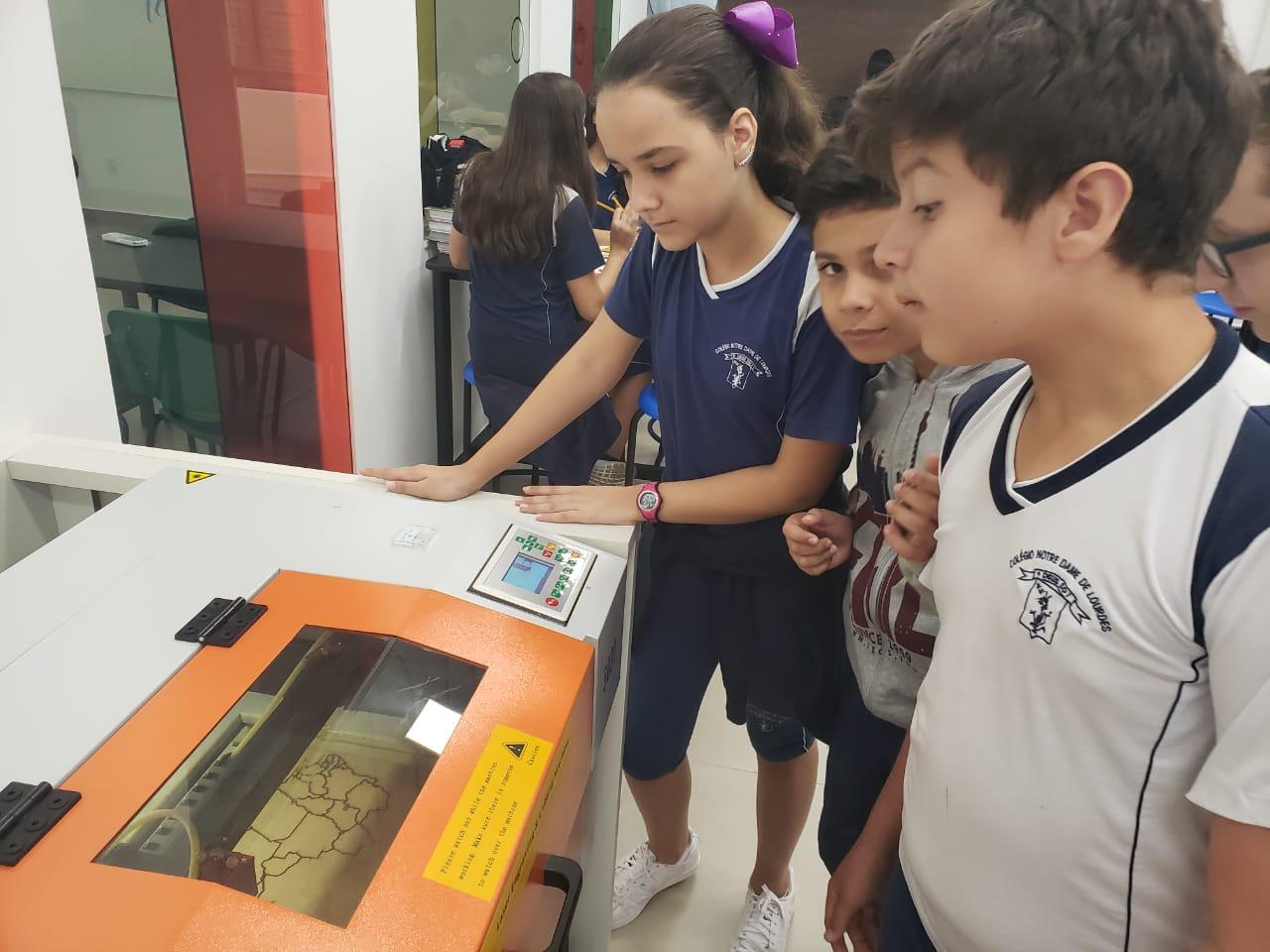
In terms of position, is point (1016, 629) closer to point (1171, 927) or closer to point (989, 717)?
point (989, 717)

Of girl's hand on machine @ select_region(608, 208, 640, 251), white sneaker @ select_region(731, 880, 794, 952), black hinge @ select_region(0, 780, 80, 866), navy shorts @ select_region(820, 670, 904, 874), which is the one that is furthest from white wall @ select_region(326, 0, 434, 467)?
black hinge @ select_region(0, 780, 80, 866)

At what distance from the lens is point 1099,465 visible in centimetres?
56

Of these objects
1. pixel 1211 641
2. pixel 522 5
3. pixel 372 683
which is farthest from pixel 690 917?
pixel 522 5

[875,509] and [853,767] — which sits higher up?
[875,509]

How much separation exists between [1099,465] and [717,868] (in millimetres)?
1337

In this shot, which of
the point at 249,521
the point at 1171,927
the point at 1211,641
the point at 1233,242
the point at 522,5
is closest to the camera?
the point at 1211,641

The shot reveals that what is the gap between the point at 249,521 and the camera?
92 cm

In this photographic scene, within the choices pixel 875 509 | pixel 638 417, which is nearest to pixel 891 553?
pixel 875 509

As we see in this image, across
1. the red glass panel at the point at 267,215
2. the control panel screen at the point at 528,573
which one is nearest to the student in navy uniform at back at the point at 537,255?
the red glass panel at the point at 267,215

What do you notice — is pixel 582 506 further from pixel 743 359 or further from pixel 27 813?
pixel 27 813

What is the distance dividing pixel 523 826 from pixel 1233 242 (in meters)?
0.78

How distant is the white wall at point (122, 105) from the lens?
4.02ft

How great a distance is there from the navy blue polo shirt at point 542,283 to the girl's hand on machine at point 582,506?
4.36 ft

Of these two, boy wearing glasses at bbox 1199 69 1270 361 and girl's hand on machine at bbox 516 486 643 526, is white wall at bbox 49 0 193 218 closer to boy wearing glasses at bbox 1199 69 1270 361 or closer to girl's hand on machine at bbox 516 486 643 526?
girl's hand on machine at bbox 516 486 643 526
